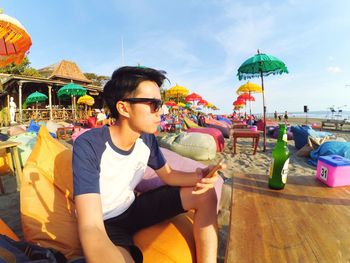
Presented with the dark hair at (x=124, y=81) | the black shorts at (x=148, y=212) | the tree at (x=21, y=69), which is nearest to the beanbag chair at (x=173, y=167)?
the black shorts at (x=148, y=212)

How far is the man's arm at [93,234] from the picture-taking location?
0.97 metres

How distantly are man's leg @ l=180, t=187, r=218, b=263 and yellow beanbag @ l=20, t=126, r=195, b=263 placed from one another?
13cm

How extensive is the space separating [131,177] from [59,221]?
25.9 inches

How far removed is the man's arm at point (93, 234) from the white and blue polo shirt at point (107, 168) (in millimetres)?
58

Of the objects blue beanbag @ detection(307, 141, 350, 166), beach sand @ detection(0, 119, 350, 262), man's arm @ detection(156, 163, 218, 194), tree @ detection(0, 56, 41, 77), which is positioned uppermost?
tree @ detection(0, 56, 41, 77)

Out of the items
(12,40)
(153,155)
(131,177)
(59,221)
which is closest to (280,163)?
(153,155)

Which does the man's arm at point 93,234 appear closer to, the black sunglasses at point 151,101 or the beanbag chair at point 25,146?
the black sunglasses at point 151,101

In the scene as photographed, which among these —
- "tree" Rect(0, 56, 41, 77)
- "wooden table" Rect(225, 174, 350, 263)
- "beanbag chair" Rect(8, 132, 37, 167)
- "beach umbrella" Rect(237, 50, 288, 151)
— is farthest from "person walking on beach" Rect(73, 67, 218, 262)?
"tree" Rect(0, 56, 41, 77)

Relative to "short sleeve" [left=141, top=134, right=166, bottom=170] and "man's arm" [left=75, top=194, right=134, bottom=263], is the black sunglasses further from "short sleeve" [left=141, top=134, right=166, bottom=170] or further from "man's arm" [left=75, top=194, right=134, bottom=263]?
"man's arm" [left=75, top=194, right=134, bottom=263]

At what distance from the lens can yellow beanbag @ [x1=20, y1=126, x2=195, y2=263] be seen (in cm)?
139

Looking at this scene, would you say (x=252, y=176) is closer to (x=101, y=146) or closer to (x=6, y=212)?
(x=101, y=146)

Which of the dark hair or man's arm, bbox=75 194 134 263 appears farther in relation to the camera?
the dark hair

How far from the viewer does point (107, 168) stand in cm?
137

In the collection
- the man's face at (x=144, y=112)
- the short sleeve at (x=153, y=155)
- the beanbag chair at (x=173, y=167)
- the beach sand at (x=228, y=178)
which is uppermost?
the man's face at (x=144, y=112)
